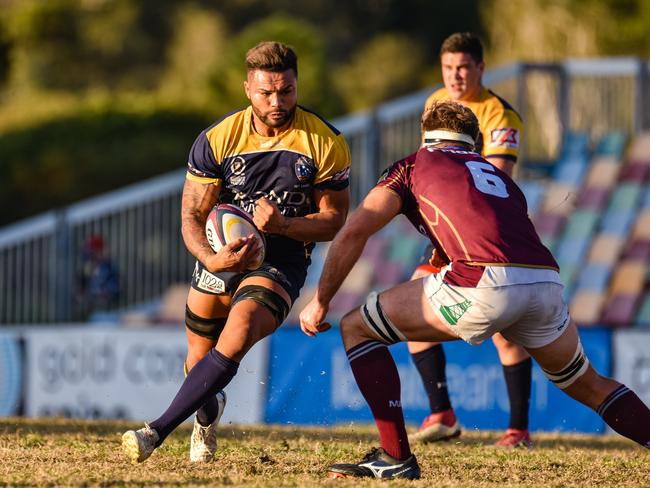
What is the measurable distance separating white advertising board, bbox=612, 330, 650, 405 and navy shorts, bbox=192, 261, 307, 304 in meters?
6.84

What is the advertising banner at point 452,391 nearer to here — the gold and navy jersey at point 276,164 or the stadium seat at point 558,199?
the stadium seat at point 558,199

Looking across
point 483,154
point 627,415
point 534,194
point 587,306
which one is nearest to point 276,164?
point 483,154

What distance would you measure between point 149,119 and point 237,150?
66.8 ft

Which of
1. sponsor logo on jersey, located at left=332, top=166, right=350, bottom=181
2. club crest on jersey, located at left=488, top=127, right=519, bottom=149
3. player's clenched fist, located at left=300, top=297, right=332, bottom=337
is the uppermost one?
club crest on jersey, located at left=488, top=127, right=519, bottom=149

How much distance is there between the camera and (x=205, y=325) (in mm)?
7664

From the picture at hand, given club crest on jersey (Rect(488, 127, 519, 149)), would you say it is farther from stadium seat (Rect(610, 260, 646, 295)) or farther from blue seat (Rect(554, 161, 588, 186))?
blue seat (Rect(554, 161, 588, 186))

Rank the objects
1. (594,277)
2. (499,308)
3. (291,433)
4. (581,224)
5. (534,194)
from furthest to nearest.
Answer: (534,194)
(581,224)
(594,277)
(291,433)
(499,308)

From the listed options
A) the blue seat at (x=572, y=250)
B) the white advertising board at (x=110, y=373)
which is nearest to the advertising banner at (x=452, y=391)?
the white advertising board at (x=110, y=373)

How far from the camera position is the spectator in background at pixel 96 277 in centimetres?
1778

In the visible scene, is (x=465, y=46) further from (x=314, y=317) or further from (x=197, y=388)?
(x=197, y=388)

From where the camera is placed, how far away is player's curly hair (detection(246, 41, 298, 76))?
7391mm

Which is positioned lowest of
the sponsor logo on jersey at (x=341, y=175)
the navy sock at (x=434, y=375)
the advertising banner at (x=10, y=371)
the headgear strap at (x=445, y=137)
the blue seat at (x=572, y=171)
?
the advertising banner at (x=10, y=371)

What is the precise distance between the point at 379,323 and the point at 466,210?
712mm

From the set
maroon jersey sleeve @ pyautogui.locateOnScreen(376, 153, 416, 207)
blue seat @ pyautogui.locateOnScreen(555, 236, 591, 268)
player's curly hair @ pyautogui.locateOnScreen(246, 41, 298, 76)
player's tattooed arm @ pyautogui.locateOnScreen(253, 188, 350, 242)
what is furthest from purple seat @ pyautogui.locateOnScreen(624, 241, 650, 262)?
maroon jersey sleeve @ pyautogui.locateOnScreen(376, 153, 416, 207)
